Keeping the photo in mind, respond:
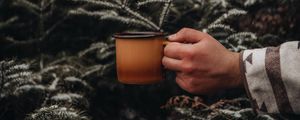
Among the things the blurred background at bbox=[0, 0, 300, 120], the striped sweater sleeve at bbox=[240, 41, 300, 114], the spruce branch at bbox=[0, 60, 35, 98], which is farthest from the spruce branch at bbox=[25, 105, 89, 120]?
the striped sweater sleeve at bbox=[240, 41, 300, 114]

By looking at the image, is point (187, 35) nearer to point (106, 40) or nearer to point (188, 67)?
point (188, 67)

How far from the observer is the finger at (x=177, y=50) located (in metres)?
1.30

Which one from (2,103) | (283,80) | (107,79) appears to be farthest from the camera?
(107,79)

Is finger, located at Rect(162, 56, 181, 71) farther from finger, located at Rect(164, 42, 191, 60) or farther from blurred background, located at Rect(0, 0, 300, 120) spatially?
blurred background, located at Rect(0, 0, 300, 120)

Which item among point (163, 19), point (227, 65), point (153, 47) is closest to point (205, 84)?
point (227, 65)

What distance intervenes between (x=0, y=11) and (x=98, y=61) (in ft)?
1.55

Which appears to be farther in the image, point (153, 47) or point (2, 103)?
point (2, 103)

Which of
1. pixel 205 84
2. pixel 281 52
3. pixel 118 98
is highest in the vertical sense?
pixel 281 52

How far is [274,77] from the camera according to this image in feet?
4.29

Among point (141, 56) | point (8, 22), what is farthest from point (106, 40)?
point (141, 56)

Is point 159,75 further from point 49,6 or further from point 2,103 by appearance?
point 49,6

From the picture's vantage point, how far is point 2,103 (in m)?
1.72

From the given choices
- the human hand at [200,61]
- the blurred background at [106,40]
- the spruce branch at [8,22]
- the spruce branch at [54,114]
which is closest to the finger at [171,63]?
the human hand at [200,61]

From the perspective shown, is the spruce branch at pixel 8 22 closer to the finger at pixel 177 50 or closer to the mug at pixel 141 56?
the mug at pixel 141 56
